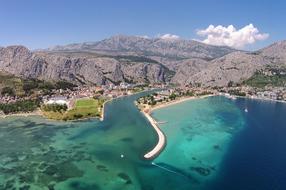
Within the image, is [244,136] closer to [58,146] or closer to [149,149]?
[149,149]

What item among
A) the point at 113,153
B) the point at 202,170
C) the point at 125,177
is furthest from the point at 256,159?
the point at 113,153

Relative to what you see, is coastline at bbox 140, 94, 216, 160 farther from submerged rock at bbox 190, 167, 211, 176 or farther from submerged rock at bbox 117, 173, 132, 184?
submerged rock at bbox 190, 167, 211, 176

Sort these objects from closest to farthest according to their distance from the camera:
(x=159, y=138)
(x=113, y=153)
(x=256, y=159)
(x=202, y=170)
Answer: (x=202, y=170), (x=256, y=159), (x=113, y=153), (x=159, y=138)

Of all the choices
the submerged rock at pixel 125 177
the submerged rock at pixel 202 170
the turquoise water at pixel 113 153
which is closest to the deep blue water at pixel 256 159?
the turquoise water at pixel 113 153

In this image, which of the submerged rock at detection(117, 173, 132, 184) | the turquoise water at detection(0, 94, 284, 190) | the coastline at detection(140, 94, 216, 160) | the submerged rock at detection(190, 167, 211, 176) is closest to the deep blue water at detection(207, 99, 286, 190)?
the turquoise water at detection(0, 94, 284, 190)

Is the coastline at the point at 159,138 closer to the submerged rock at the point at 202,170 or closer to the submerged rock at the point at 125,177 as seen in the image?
the submerged rock at the point at 125,177

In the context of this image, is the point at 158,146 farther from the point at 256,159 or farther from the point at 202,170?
the point at 256,159

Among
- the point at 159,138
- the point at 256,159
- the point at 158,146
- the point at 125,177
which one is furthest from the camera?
the point at 159,138
